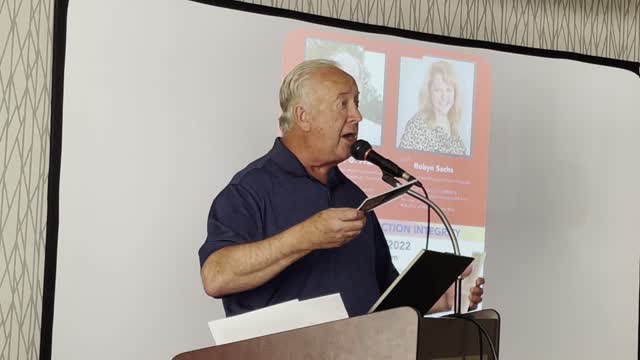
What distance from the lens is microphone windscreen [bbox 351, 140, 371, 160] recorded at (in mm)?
3018

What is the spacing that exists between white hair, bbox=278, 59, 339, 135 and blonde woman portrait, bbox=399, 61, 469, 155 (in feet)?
1.21

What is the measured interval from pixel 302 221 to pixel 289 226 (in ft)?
0.14

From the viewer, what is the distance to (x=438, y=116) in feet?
10.7

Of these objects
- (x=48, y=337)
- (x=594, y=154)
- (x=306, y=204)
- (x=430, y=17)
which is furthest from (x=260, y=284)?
(x=594, y=154)

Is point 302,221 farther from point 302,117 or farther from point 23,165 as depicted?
point 23,165

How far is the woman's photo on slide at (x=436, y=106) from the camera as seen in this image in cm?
321

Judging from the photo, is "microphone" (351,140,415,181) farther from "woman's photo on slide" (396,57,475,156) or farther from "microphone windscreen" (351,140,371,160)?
"woman's photo on slide" (396,57,475,156)

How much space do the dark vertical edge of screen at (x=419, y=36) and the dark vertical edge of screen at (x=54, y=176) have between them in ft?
1.40

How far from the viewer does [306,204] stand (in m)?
3.00

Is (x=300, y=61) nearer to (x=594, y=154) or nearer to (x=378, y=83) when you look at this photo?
(x=378, y=83)

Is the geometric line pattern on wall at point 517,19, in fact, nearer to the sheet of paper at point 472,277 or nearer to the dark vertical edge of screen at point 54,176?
the dark vertical edge of screen at point 54,176

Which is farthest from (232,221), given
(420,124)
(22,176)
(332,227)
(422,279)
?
(422,279)

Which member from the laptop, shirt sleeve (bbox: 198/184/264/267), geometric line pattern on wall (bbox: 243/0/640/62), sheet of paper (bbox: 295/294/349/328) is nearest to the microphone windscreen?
shirt sleeve (bbox: 198/184/264/267)

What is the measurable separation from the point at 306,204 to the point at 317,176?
0.32 feet
